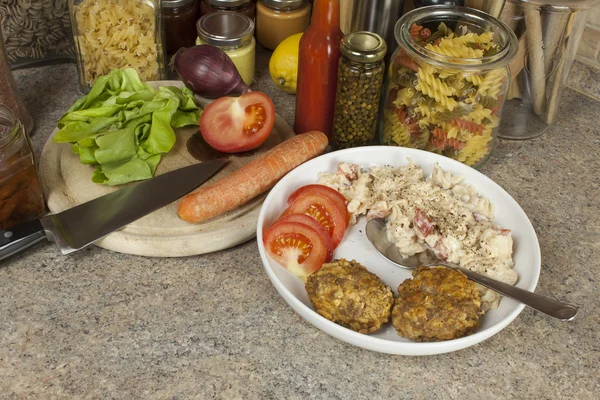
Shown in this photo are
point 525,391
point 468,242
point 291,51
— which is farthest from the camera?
point 291,51

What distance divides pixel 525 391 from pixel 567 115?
0.86 metres

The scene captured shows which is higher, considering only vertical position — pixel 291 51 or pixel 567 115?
pixel 291 51

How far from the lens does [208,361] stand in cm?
112

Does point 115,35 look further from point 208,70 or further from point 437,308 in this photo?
point 437,308

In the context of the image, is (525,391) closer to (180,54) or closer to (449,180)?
(449,180)

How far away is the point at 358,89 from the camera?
54.1 inches

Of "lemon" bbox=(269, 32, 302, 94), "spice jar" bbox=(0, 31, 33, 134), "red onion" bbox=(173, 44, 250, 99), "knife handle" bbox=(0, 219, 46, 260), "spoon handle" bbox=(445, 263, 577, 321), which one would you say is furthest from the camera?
"lemon" bbox=(269, 32, 302, 94)

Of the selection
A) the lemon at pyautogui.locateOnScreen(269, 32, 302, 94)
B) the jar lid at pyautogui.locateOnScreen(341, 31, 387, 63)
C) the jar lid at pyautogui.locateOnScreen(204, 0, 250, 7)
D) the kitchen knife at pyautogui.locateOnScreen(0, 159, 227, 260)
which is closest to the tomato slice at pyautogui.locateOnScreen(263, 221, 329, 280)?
the kitchen knife at pyautogui.locateOnScreen(0, 159, 227, 260)

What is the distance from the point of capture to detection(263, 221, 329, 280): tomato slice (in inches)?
47.6

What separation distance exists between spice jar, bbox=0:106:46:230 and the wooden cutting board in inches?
2.2

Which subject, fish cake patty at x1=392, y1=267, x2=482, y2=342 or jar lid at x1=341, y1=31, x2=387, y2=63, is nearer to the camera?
fish cake patty at x1=392, y1=267, x2=482, y2=342

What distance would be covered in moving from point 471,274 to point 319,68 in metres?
0.52

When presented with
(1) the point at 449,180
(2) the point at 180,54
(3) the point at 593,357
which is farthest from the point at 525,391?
(2) the point at 180,54

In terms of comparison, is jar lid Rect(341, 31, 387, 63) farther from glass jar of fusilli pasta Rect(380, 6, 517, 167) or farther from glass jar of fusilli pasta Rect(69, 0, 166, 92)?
glass jar of fusilli pasta Rect(69, 0, 166, 92)
